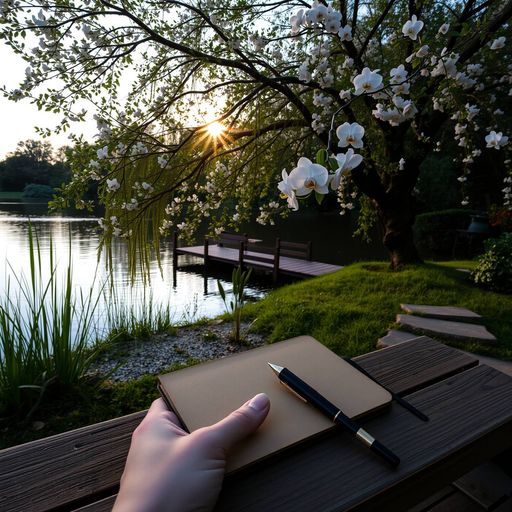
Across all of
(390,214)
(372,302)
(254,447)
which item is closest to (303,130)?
(390,214)

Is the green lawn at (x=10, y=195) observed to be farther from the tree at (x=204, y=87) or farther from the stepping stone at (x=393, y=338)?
the stepping stone at (x=393, y=338)

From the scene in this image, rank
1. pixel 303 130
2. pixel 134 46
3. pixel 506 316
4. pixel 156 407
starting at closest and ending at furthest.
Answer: pixel 156 407 → pixel 134 46 → pixel 506 316 → pixel 303 130

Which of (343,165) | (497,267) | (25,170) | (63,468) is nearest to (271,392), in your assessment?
(63,468)

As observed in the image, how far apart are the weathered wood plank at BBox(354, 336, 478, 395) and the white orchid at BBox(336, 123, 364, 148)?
2.26ft

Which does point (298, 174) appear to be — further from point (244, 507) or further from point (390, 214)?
point (390, 214)

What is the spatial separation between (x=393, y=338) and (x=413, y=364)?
2509 millimetres

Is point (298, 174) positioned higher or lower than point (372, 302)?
higher

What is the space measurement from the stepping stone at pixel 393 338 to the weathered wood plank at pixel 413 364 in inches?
86.2

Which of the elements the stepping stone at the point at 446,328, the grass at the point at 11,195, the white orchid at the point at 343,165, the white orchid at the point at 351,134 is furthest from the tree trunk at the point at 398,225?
the grass at the point at 11,195

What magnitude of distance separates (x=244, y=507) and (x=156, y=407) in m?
0.30

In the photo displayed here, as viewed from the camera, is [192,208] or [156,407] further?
[192,208]

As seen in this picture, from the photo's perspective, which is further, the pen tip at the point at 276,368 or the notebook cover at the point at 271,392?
the pen tip at the point at 276,368

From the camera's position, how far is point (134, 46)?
3.41 m

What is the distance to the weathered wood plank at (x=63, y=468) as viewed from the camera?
644 mm
